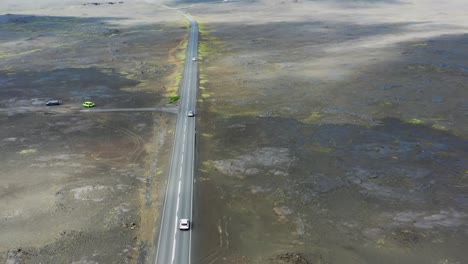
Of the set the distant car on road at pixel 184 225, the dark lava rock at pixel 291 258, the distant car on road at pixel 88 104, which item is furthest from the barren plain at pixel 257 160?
the distant car on road at pixel 88 104

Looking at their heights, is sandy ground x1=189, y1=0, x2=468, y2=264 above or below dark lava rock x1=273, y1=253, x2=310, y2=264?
above

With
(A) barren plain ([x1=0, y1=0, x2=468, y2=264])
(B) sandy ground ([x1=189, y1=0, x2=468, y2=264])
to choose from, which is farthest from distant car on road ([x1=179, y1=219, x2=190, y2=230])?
(B) sandy ground ([x1=189, y1=0, x2=468, y2=264])

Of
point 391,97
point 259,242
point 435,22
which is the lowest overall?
point 259,242

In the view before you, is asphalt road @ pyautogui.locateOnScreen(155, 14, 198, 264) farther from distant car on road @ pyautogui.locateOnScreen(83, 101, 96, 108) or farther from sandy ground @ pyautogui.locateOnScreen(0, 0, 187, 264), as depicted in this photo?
distant car on road @ pyautogui.locateOnScreen(83, 101, 96, 108)

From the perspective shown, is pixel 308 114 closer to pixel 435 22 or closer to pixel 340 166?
pixel 340 166

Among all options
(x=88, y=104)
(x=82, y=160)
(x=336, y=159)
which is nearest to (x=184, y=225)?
(x=82, y=160)

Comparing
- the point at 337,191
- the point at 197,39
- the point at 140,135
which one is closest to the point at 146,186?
the point at 140,135
